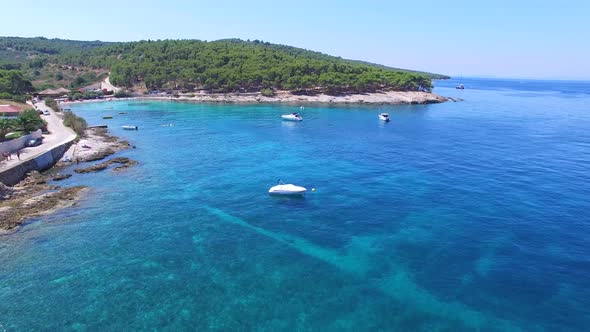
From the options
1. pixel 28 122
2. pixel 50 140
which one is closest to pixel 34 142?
pixel 50 140

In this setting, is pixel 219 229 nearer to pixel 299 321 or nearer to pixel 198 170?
pixel 299 321

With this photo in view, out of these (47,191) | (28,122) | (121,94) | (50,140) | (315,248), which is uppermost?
(28,122)

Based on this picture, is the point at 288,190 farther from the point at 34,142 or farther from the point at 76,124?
the point at 76,124

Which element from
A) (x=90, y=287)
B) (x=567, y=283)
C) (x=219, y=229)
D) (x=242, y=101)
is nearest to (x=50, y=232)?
(x=90, y=287)

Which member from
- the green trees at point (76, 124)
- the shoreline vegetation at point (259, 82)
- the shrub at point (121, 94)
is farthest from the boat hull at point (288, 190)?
the shrub at point (121, 94)

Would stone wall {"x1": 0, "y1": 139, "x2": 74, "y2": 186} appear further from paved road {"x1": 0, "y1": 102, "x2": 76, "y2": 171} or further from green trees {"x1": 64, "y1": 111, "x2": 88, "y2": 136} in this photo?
green trees {"x1": 64, "y1": 111, "x2": 88, "y2": 136}
